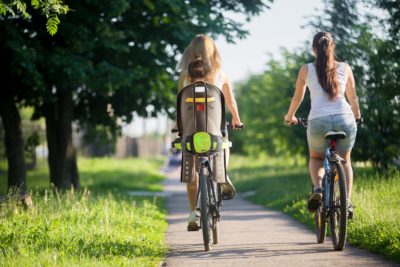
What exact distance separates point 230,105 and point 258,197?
967 cm

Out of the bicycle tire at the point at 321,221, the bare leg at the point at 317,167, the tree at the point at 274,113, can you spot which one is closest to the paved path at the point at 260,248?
the bicycle tire at the point at 321,221

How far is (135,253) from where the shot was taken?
7.23 m

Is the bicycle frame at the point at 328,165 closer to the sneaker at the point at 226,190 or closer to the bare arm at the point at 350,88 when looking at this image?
the bare arm at the point at 350,88

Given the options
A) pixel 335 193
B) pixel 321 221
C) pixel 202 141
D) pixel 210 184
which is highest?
pixel 202 141

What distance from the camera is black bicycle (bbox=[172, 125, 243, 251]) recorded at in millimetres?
7230

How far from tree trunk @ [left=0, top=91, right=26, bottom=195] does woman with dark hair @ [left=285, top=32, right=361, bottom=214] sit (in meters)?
10.6

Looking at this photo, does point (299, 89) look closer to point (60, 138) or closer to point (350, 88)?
point (350, 88)

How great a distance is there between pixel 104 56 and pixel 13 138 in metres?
2.69

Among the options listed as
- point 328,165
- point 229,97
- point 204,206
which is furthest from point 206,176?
point 328,165

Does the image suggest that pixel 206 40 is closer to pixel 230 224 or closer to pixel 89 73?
pixel 230 224

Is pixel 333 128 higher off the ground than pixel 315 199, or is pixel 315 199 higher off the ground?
pixel 333 128

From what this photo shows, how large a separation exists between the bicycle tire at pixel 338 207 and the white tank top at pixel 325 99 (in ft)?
1.63

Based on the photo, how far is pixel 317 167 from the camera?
301 inches

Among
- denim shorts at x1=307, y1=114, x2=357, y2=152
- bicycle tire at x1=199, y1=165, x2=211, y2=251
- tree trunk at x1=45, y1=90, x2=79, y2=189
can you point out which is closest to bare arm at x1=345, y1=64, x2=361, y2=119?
denim shorts at x1=307, y1=114, x2=357, y2=152
